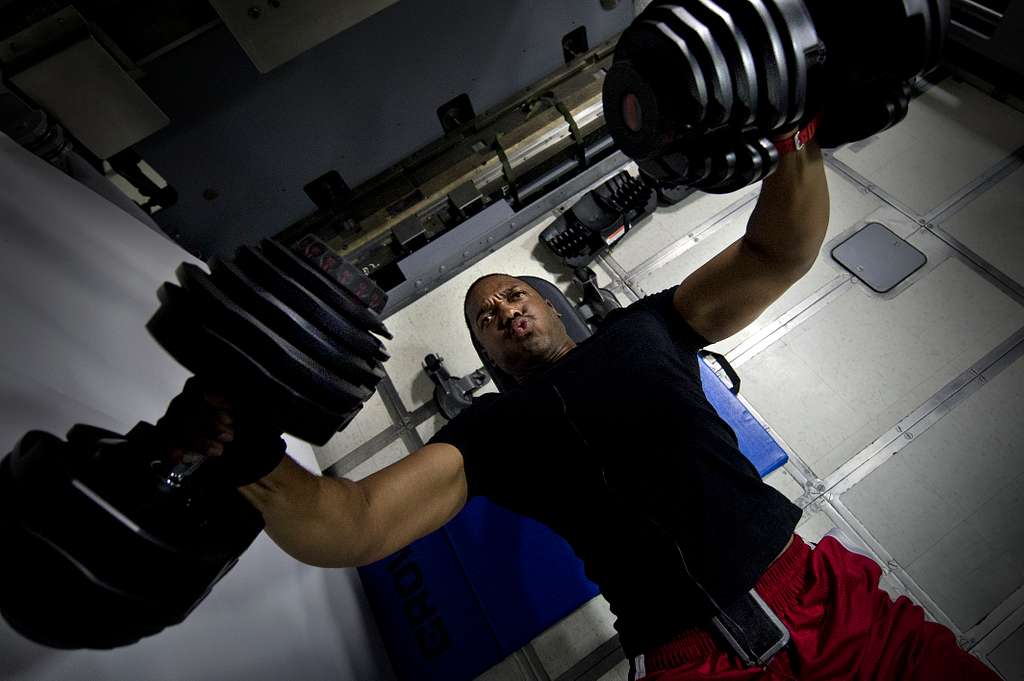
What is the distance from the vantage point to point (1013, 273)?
254 centimetres

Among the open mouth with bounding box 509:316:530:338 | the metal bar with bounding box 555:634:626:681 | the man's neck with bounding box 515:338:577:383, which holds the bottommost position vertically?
the metal bar with bounding box 555:634:626:681

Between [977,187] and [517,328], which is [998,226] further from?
[517,328]

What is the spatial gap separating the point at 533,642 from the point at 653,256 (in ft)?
6.07

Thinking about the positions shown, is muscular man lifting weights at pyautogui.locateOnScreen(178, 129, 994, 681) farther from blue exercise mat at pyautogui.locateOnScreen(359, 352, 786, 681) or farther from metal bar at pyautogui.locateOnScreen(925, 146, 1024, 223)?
metal bar at pyautogui.locateOnScreen(925, 146, 1024, 223)

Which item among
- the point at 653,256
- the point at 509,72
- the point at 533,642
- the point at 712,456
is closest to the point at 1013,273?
the point at 653,256

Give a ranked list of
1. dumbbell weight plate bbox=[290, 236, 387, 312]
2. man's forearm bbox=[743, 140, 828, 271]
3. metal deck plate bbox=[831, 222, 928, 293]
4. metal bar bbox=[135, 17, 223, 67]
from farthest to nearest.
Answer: metal deck plate bbox=[831, 222, 928, 293]
metal bar bbox=[135, 17, 223, 67]
man's forearm bbox=[743, 140, 828, 271]
dumbbell weight plate bbox=[290, 236, 387, 312]

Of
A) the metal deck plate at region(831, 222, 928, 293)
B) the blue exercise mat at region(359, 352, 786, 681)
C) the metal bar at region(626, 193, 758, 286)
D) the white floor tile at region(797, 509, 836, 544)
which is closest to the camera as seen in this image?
the blue exercise mat at region(359, 352, 786, 681)

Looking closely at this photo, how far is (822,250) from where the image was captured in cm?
275

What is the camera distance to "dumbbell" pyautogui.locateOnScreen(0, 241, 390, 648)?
729 mm

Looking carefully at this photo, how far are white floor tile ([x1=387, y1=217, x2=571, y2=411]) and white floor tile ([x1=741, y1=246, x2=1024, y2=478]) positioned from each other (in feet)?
3.64

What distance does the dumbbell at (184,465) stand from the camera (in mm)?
729

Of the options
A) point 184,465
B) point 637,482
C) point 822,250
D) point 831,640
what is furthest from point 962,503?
point 184,465

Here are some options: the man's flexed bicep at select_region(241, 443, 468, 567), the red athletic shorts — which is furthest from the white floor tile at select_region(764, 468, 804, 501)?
the man's flexed bicep at select_region(241, 443, 468, 567)

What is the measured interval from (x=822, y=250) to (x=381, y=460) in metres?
2.29
